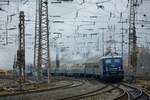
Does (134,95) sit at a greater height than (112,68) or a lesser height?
lesser

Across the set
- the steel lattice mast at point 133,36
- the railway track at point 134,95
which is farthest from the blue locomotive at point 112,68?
the railway track at point 134,95

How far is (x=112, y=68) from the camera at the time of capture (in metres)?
45.6

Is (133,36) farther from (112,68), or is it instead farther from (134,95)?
(134,95)

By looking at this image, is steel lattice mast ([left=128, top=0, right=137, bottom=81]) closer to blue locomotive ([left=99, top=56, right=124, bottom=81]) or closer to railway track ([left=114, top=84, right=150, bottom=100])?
blue locomotive ([left=99, top=56, right=124, bottom=81])

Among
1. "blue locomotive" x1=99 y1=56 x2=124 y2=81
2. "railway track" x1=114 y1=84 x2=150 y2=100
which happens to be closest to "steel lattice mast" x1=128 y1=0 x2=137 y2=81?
"blue locomotive" x1=99 y1=56 x2=124 y2=81

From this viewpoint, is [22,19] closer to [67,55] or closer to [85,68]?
[85,68]

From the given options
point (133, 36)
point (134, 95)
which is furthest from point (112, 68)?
point (134, 95)

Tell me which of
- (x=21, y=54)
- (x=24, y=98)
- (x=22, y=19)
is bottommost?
(x=24, y=98)

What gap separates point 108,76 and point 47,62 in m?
7.06

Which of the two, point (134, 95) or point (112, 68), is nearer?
point (134, 95)

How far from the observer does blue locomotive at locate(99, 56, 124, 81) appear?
45.0 m

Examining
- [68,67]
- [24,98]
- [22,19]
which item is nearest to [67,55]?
[68,67]

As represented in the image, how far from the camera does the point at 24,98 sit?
26672 mm

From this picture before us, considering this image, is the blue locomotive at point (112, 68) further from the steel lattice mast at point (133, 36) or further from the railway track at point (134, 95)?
the railway track at point (134, 95)
